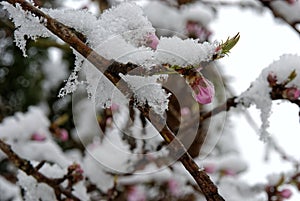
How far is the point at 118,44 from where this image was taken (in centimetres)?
64

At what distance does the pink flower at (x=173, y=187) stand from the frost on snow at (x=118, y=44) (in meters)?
1.14

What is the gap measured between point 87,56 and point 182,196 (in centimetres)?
139

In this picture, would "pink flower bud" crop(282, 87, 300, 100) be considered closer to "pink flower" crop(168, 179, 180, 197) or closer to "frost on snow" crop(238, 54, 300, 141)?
"frost on snow" crop(238, 54, 300, 141)

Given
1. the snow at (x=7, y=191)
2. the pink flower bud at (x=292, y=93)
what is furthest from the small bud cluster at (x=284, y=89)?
the snow at (x=7, y=191)

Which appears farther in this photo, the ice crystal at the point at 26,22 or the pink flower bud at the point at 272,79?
the pink flower bud at the point at 272,79

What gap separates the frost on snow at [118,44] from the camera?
23.1 inches

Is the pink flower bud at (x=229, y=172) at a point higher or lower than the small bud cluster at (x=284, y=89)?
higher

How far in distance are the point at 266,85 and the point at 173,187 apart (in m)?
0.90

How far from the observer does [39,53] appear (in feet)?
8.21

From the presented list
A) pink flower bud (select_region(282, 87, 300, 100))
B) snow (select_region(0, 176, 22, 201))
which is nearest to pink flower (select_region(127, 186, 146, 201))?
snow (select_region(0, 176, 22, 201))

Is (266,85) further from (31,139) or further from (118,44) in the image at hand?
(31,139)

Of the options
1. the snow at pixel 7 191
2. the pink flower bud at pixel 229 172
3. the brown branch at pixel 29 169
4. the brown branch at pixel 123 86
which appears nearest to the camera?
the brown branch at pixel 123 86

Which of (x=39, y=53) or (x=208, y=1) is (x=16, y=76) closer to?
(x=39, y=53)

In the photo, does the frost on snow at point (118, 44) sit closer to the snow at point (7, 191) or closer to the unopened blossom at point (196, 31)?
the snow at point (7, 191)
